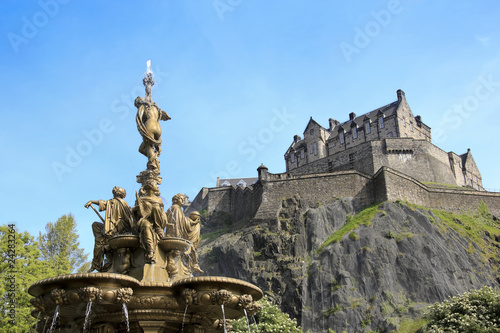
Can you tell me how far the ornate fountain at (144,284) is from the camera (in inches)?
380

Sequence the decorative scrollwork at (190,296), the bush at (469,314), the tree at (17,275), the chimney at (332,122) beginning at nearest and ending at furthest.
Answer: the decorative scrollwork at (190,296) < the tree at (17,275) < the bush at (469,314) < the chimney at (332,122)

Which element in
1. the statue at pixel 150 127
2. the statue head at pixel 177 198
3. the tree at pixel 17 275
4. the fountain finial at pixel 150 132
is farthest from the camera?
the tree at pixel 17 275

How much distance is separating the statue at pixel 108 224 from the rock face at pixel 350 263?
32.5 meters

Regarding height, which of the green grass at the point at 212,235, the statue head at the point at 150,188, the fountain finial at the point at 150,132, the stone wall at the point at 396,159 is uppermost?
the stone wall at the point at 396,159

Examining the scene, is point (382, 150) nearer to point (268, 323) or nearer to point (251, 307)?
point (268, 323)

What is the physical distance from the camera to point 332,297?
43.9m

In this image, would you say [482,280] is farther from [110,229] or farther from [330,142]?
[110,229]

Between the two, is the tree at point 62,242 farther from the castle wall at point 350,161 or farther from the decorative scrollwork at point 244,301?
the castle wall at point 350,161

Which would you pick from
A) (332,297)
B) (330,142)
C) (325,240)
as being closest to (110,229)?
(332,297)

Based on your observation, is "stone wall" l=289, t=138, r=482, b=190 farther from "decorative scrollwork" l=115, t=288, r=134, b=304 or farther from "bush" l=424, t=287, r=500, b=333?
"decorative scrollwork" l=115, t=288, r=134, b=304

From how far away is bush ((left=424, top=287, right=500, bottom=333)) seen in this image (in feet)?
88.2

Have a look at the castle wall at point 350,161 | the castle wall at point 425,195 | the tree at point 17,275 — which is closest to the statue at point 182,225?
the tree at point 17,275

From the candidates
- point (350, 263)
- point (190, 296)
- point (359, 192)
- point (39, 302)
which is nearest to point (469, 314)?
point (350, 263)

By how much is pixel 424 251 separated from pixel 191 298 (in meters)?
41.2
